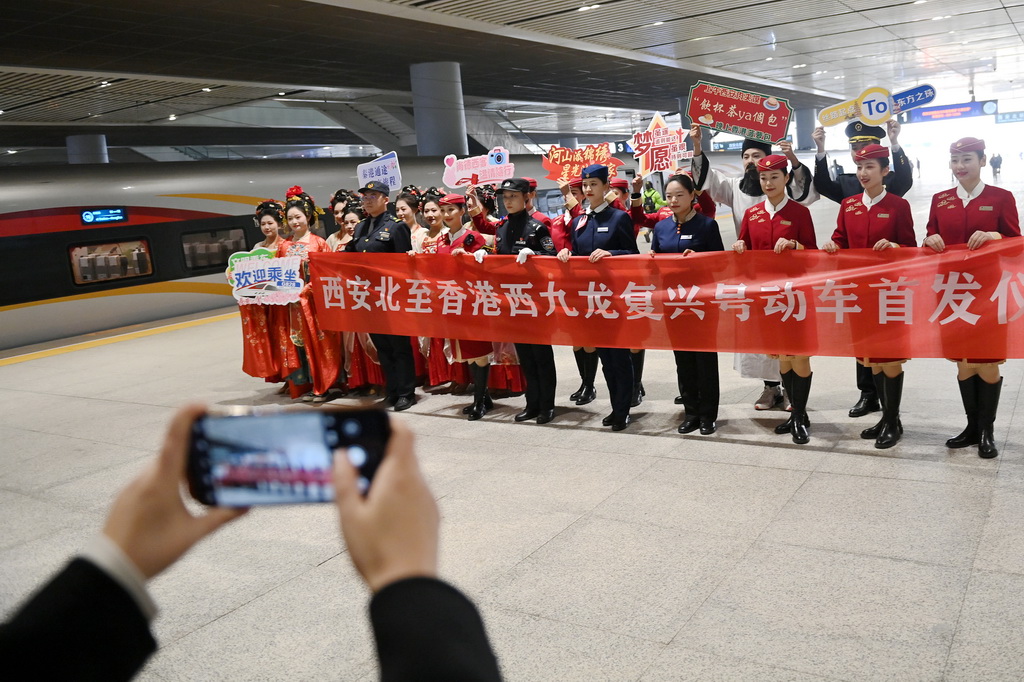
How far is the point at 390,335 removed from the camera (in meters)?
7.02

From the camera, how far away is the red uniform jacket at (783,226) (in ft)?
17.3

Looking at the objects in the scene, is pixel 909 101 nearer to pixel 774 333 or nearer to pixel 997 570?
pixel 774 333

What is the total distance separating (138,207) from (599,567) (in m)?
11.2

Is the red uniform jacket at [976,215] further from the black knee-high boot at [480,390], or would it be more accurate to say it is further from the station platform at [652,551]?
the black knee-high boot at [480,390]

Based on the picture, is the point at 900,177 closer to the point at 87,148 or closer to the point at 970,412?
the point at 970,412

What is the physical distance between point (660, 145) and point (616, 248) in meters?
3.93

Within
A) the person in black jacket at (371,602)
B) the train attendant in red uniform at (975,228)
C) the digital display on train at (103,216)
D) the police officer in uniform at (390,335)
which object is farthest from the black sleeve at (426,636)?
the digital display on train at (103,216)

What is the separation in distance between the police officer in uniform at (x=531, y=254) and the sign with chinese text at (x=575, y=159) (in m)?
1.67

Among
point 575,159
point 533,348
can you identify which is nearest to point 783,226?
point 533,348

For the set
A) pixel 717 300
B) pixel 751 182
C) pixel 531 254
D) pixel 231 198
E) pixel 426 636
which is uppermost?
pixel 231 198

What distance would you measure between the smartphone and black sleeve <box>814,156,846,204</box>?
5.40m

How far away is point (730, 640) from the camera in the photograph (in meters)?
3.04

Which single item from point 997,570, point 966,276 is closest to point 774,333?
point 966,276

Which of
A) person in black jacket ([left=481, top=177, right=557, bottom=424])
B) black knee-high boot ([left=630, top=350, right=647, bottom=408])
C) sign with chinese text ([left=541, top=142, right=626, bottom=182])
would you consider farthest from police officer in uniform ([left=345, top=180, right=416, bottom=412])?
black knee-high boot ([left=630, top=350, right=647, bottom=408])
